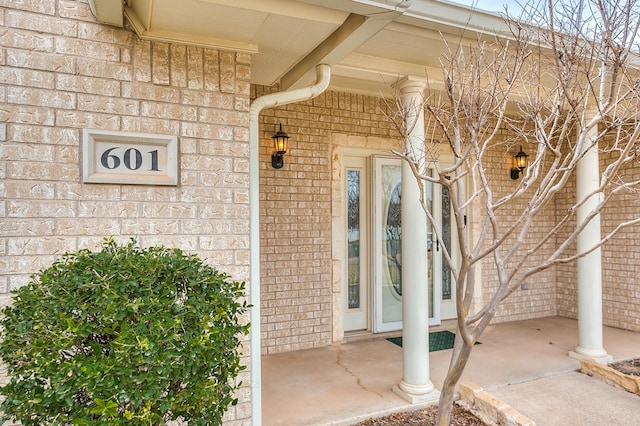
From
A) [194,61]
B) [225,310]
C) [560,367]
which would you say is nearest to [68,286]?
[225,310]

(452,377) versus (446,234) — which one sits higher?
(446,234)

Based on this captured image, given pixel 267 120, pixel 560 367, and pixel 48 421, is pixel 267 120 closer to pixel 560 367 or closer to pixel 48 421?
pixel 48 421

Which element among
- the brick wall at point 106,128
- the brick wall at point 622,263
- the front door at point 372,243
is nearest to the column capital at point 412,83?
the brick wall at point 106,128

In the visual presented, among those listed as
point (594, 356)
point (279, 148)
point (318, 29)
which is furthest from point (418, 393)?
point (318, 29)

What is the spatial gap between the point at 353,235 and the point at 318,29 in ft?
8.59

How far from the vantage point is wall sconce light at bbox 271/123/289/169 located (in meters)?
3.93

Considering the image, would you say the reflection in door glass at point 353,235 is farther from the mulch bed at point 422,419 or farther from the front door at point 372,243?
the mulch bed at point 422,419

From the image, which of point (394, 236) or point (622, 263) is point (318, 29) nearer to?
point (394, 236)

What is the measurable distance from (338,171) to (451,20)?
6.96ft

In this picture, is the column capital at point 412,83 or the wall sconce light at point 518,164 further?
the wall sconce light at point 518,164

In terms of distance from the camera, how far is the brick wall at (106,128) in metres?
2.05

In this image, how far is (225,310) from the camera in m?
1.60

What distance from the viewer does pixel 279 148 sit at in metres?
3.95

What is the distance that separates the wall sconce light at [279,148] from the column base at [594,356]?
11.2ft
